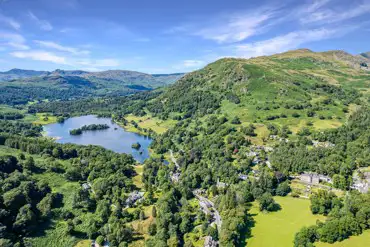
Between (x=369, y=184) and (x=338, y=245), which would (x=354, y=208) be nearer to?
(x=338, y=245)

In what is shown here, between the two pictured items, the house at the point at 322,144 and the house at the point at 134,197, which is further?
the house at the point at 322,144

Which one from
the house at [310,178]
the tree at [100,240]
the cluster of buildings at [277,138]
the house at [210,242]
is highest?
the cluster of buildings at [277,138]

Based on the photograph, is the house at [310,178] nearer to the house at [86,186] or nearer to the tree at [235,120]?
the tree at [235,120]

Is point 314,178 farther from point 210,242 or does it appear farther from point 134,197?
point 134,197

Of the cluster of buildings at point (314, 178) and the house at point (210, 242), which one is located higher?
the cluster of buildings at point (314, 178)

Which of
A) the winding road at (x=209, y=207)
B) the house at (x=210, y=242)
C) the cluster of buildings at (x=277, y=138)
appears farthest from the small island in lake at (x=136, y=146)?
the house at (x=210, y=242)

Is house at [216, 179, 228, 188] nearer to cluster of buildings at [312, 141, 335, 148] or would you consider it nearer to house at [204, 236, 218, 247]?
house at [204, 236, 218, 247]

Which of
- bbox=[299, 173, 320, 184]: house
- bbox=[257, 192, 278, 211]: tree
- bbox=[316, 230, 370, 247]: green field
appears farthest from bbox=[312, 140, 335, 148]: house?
bbox=[316, 230, 370, 247]: green field

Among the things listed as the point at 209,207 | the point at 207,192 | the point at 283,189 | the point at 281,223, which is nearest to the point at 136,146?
the point at 207,192
